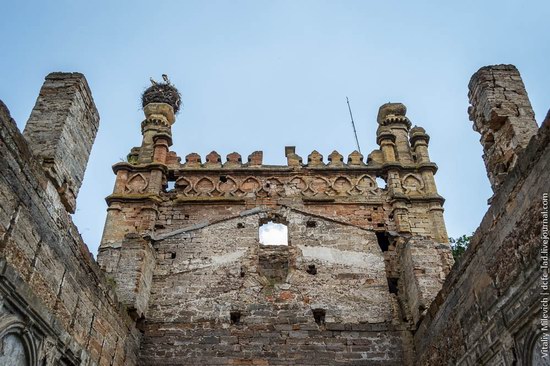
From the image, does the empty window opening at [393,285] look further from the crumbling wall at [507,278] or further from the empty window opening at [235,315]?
the crumbling wall at [507,278]

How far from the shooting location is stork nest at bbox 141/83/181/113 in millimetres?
13070

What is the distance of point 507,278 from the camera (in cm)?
494

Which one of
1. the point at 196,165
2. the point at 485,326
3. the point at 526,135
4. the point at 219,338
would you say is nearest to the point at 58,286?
the point at 219,338

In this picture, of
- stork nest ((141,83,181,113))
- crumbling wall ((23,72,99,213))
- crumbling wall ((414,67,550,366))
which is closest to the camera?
crumbling wall ((414,67,550,366))

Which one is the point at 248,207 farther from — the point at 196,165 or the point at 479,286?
the point at 479,286

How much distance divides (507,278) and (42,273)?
4450 millimetres

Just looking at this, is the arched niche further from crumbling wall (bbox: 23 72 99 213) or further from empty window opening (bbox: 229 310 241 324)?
empty window opening (bbox: 229 310 241 324)

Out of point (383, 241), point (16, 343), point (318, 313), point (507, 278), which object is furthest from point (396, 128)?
point (16, 343)

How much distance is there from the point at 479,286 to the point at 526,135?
180 centimetres

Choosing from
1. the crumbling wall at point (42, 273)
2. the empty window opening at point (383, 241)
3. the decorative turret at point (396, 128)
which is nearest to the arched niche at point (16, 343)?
the crumbling wall at point (42, 273)

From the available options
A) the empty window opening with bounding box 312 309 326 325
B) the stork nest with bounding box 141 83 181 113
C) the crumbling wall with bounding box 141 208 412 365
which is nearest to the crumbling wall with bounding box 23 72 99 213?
the crumbling wall with bounding box 141 208 412 365

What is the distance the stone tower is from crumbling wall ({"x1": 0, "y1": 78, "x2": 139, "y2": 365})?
216 centimetres

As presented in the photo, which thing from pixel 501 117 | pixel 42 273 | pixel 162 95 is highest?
pixel 162 95

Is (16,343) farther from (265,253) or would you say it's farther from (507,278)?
(265,253)
